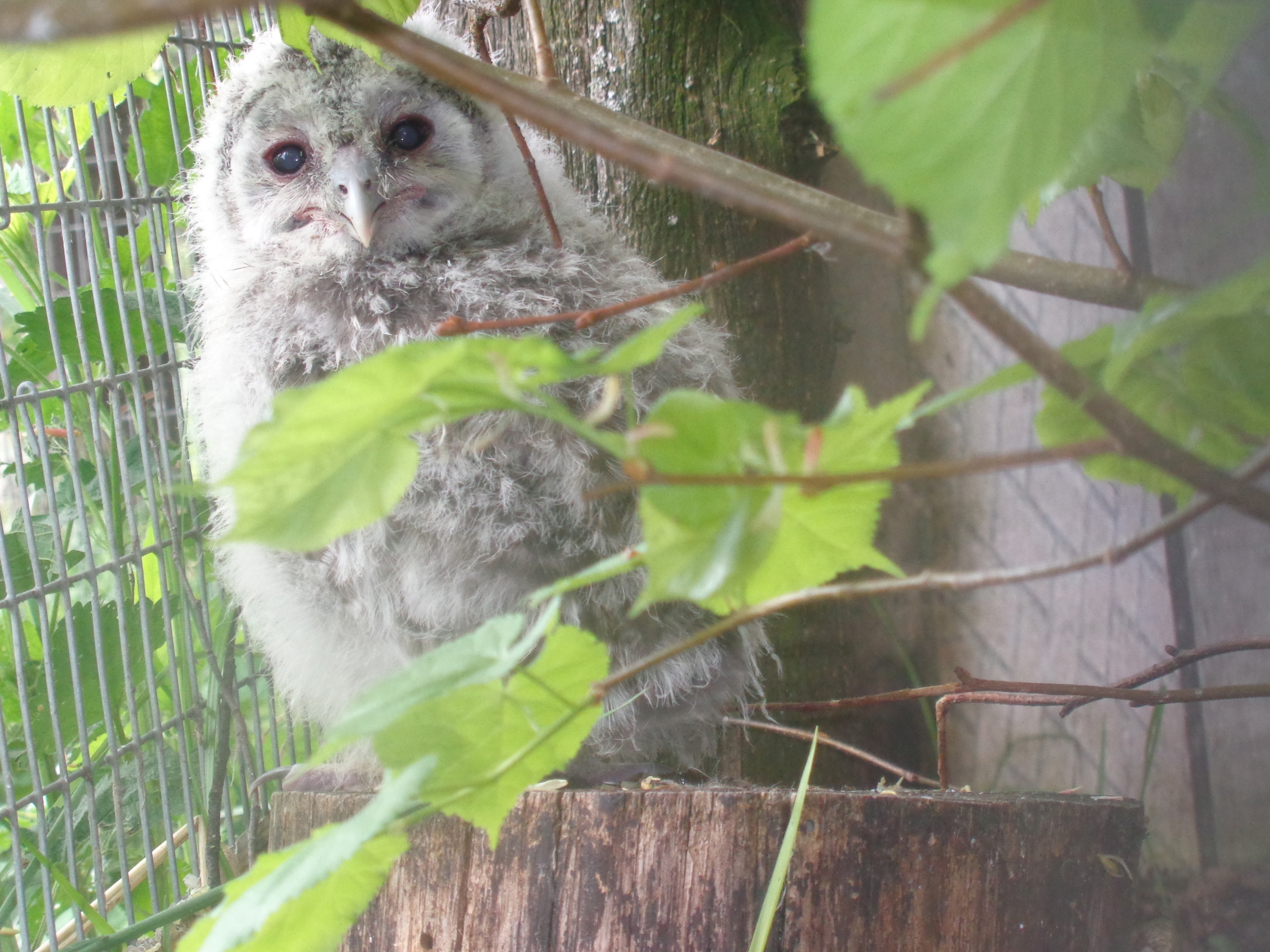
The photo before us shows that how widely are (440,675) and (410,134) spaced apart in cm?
129

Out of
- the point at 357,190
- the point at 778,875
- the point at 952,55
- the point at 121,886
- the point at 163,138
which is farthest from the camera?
the point at 163,138

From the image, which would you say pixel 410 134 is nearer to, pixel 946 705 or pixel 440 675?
pixel 946 705

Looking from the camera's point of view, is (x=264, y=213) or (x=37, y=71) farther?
(x=264, y=213)

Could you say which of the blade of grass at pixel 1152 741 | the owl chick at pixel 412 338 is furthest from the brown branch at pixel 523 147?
the blade of grass at pixel 1152 741

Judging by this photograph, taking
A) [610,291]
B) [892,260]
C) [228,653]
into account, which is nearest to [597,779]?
[610,291]

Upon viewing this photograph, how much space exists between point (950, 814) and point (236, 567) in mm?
1164

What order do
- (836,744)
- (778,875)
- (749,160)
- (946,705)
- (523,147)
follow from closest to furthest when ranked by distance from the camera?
(778,875), (523,147), (946,705), (836,744), (749,160)

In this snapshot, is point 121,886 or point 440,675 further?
point 121,886

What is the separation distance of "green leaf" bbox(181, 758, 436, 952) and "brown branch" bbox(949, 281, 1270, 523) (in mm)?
331

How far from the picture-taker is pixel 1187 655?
941mm

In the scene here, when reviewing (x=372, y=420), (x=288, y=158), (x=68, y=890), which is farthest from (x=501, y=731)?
(x=288, y=158)

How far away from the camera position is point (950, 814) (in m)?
0.98

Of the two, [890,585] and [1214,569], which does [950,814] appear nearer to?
[1214,569]

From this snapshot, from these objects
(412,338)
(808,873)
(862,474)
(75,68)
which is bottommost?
(808,873)
